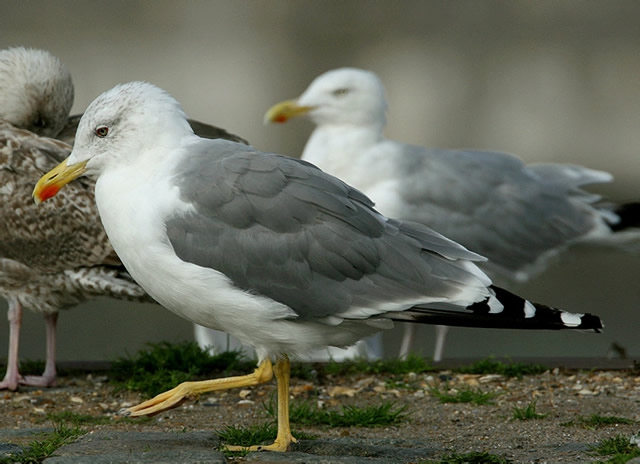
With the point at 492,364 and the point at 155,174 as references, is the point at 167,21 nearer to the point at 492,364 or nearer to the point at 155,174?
the point at 492,364

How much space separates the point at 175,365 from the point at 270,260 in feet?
6.44

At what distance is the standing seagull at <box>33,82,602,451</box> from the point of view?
4199mm

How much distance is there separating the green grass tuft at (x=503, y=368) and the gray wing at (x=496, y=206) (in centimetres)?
127

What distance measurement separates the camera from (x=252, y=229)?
4.25m

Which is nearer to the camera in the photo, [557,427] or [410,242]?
[410,242]

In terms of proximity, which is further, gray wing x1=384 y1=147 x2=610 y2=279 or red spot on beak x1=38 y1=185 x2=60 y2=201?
gray wing x1=384 y1=147 x2=610 y2=279

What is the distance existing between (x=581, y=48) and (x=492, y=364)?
35.7ft

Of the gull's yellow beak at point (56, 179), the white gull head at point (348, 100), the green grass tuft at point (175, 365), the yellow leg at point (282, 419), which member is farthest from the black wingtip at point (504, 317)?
the white gull head at point (348, 100)

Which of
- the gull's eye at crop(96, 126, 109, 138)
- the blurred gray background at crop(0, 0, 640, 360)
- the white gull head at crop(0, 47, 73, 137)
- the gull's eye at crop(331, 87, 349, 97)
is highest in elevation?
the blurred gray background at crop(0, 0, 640, 360)

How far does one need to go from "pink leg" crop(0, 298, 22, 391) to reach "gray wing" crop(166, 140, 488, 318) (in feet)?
6.53

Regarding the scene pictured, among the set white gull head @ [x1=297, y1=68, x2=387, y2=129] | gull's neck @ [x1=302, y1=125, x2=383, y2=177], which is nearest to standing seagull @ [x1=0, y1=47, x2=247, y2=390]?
gull's neck @ [x1=302, y1=125, x2=383, y2=177]

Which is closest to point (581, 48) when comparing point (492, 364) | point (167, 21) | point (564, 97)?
point (564, 97)

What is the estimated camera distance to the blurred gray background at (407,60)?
14680mm

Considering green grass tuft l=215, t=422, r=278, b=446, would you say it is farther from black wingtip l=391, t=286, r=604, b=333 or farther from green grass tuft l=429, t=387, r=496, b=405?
green grass tuft l=429, t=387, r=496, b=405
